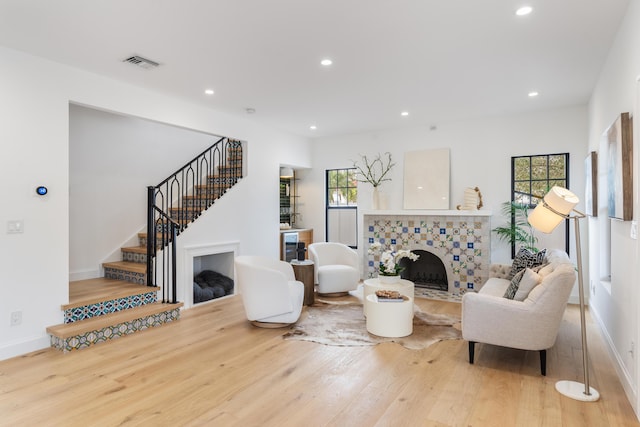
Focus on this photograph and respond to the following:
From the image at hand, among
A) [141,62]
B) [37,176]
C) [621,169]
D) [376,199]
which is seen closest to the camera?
[621,169]

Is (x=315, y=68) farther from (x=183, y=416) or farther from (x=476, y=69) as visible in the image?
(x=183, y=416)

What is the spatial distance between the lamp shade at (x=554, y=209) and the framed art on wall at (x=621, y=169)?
0.32m

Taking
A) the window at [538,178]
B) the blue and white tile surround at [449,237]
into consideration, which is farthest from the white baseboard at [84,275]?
the window at [538,178]

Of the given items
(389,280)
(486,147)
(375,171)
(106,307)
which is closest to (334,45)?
(389,280)

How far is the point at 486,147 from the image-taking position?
249 inches

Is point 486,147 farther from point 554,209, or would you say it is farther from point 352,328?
point 352,328

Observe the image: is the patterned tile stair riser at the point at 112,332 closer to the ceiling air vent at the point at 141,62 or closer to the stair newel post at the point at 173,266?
the stair newel post at the point at 173,266

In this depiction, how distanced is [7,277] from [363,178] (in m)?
5.72

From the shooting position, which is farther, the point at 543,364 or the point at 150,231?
the point at 150,231

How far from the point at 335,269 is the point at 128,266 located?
295cm

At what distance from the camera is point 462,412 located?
255cm

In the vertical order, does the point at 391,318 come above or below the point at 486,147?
below

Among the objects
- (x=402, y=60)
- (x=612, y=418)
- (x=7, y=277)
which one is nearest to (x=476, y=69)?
(x=402, y=60)

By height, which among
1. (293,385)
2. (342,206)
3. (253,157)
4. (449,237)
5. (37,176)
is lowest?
(293,385)
